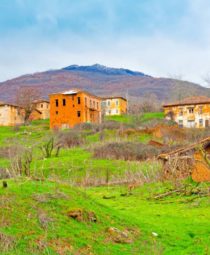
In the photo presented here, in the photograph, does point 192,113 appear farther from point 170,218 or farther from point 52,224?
point 52,224

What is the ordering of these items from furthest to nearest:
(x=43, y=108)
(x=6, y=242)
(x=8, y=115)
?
(x=43, y=108), (x=8, y=115), (x=6, y=242)

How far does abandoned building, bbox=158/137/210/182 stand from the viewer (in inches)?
1102

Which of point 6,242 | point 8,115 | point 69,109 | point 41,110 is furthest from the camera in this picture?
point 41,110

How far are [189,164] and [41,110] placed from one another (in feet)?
251

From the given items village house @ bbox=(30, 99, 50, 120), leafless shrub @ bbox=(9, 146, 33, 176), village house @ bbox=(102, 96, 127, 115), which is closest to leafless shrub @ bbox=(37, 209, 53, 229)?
leafless shrub @ bbox=(9, 146, 33, 176)

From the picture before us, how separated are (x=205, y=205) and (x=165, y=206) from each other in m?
1.65

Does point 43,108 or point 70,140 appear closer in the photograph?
point 70,140

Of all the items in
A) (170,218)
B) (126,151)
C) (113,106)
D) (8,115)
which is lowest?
(170,218)

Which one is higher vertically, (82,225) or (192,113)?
(192,113)

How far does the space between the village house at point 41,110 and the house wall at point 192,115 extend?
31.8 meters

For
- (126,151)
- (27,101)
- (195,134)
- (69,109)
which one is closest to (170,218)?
(126,151)

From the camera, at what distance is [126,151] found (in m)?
44.4

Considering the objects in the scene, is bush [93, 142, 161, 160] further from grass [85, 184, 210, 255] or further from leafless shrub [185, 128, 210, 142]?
grass [85, 184, 210, 255]

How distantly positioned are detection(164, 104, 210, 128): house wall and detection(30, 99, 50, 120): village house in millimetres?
31824
